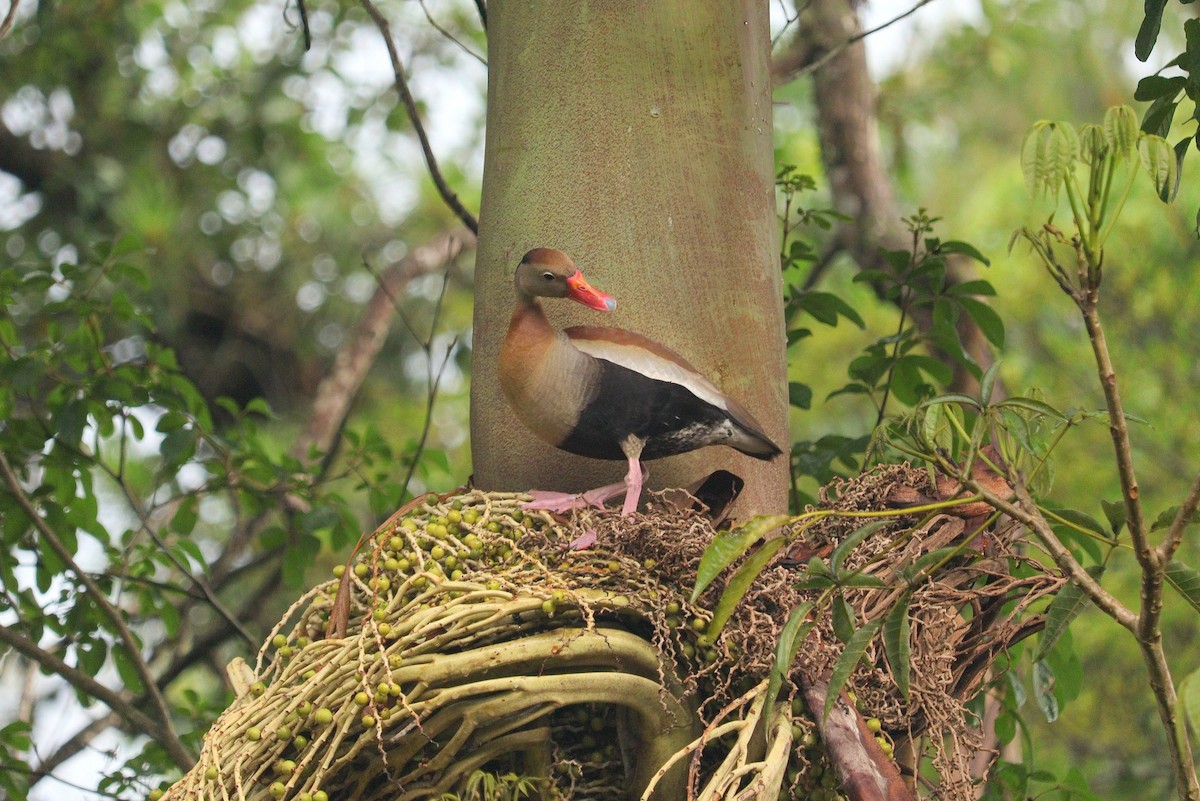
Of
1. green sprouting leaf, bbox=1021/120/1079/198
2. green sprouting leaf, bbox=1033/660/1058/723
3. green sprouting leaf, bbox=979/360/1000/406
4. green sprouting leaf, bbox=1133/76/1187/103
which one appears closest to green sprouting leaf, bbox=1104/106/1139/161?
green sprouting leaf, bbox=1021/120/1079/198

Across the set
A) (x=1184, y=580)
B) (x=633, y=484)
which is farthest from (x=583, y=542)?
(x=1184, y=580)

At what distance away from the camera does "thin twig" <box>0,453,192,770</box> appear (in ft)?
7.88

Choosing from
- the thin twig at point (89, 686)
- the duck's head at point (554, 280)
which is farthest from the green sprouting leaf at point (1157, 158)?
the thin twig at point (89, 686)

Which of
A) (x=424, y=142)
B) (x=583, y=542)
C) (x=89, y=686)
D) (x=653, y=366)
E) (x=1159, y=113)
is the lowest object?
(x=583, y=542)

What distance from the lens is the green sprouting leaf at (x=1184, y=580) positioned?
1277mm

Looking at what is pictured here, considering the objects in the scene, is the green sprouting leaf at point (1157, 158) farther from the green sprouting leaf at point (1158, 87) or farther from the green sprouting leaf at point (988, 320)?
the green sprouting leaf at point (988, 320)

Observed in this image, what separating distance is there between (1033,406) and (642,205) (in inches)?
25.6

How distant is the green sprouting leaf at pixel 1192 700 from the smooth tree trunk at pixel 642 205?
2.64ft

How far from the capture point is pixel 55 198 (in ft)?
18.1

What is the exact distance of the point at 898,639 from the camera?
4.48 feet

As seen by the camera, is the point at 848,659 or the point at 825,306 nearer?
the point at 848,659

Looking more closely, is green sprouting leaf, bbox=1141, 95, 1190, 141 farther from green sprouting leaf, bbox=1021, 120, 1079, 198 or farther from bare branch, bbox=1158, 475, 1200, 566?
bare branch, bbox=1158, 475, 1200, 566

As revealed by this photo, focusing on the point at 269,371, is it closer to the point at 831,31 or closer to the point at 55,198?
the point at 55,198

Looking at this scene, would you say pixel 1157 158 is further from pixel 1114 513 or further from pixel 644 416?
pixel 644 416
